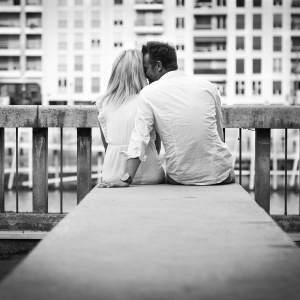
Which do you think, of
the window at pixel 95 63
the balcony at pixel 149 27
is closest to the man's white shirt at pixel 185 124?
the balcony at pixel 149 27

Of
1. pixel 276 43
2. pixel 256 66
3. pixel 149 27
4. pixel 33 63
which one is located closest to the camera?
pixel 149 27

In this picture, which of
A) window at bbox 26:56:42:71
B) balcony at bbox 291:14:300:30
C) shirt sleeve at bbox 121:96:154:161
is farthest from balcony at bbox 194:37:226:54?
shirt sleeve at bbox 121:96:154:161

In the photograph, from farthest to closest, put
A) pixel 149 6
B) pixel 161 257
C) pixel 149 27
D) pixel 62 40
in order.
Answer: pixel 62 40 < pixel 149 6 < pixel 149 27 < pixel 161 257

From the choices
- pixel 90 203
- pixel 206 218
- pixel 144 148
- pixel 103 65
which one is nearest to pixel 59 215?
pixel 144 148

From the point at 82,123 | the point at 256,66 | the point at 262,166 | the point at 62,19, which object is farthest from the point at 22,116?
the point at 62,19

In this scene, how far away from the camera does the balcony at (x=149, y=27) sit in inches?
3211

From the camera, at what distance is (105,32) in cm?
8281

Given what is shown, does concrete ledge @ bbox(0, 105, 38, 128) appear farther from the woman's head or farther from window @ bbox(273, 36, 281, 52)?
window @ bbox(273, 36, 281, 52)

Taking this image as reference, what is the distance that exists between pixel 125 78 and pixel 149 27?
78.0m

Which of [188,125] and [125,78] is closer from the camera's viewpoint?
[188,125]

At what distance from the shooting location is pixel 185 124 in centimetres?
447

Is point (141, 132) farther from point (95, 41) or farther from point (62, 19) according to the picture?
point (62, 19)

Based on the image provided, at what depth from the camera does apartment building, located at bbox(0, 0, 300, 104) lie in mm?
82188

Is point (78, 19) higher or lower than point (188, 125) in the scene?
higher
